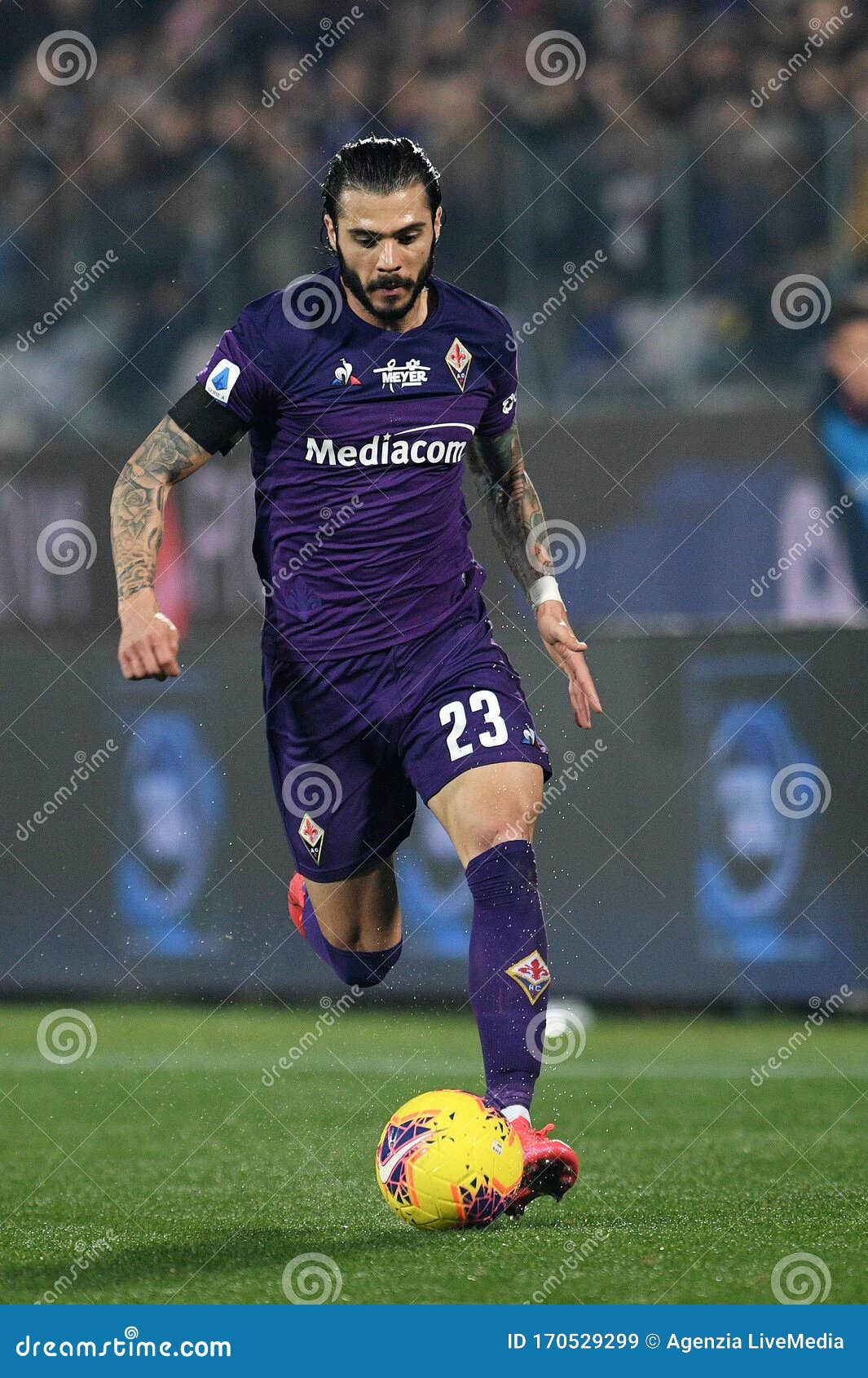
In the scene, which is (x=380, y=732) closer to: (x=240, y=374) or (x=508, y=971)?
(x=508, y=971)

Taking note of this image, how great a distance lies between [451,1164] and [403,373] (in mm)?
1960

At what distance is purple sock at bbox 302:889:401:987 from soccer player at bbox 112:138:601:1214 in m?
0.45

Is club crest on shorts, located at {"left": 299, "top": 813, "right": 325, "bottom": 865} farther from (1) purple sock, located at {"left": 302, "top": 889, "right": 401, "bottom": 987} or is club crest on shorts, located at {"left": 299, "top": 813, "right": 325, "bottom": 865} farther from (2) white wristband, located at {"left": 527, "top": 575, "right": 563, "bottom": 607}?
(2) white wristband, located at {"left": 527, "top": 575, "right": 563, "bottom": 607}

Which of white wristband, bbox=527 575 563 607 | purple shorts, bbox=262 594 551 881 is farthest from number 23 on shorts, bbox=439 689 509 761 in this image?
white wristband, bbox=527 575 563 607

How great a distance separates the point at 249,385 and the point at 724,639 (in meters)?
4.31

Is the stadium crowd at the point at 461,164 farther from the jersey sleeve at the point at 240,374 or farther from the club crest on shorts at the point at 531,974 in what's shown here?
the club crest on shorts at the point at 531,974

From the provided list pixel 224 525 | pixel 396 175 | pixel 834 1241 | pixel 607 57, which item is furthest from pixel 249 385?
pixel 607 57

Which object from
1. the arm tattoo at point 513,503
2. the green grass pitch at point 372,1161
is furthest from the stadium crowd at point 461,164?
the arm tattoo at point 513,503

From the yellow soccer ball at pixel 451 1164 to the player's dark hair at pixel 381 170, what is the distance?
216cm

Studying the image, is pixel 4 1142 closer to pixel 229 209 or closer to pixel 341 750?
pixel 341 750

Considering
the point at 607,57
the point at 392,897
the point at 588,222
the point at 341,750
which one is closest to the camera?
the point at 341,750

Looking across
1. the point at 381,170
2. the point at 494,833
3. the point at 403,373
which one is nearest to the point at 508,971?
the point at 494,833

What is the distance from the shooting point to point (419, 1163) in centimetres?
436

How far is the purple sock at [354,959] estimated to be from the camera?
586cm
